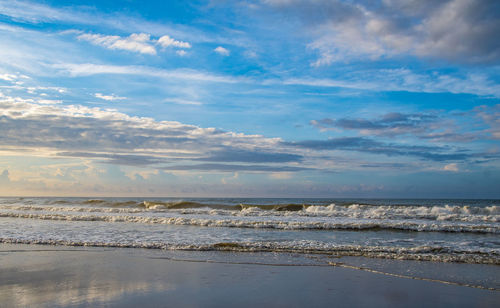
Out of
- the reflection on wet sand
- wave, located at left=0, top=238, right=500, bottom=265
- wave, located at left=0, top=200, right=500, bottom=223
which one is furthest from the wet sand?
wave, located at left=0, top=200, right=500, bottom=223

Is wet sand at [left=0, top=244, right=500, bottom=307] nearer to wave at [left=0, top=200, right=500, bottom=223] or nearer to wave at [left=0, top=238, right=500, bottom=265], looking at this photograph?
wave at [left=0, top=238, right=500, bottom=265]

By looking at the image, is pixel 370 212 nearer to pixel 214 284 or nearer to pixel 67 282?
pixel 214 284

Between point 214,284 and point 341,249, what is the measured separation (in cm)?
546

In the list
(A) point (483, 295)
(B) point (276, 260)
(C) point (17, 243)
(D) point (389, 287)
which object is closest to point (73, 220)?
(C) point (17, 243)

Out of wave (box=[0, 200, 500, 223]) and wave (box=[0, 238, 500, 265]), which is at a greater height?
wave (box=[0, 238, 500, 265])

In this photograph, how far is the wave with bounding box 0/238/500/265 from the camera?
31.1 feet

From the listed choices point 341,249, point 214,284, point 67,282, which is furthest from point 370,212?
point 67,282

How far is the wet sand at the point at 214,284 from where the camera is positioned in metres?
5.70

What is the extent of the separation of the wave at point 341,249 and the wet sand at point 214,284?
0.76m

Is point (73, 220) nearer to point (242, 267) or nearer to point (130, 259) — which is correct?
point (130, 259)

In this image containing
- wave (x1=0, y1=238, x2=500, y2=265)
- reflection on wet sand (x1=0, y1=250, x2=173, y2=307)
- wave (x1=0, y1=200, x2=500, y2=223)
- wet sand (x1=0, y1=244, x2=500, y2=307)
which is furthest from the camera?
wave (x1=0, y1=200, x2=500, y2=223)

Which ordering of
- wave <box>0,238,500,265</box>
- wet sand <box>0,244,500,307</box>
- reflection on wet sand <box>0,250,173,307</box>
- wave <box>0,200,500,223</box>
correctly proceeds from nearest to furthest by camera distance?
wet sand <box>0,244,500,307</box> < reflection on wet sand <box>0,250,173,307</box> < wave <box>0,238,500,265</box> < wave <box>0,200,500,223</box>

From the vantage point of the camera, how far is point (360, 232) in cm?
1558

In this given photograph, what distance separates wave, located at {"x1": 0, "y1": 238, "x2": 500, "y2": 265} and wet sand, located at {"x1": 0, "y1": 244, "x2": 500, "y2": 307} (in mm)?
757
